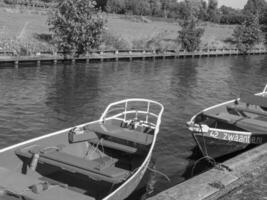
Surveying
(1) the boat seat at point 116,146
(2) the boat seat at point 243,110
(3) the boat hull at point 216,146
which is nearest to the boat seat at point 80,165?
(1) the boat seat at point 116,146

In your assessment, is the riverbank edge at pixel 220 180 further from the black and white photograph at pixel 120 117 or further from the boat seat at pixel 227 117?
the boat seat at pixel 227 117

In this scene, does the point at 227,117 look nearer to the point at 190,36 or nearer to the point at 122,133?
the point at 122,133

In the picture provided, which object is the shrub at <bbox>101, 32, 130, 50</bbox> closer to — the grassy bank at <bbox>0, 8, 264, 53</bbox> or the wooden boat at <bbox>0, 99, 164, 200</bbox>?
the grassy bank at <bbox>0, 8, 264, 53</bbox>

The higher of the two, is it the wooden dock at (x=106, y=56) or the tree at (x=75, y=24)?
the tree at (x=75, y=24)

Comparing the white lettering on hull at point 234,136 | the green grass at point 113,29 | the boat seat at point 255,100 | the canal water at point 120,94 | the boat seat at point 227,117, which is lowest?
the canal water at point 120,94

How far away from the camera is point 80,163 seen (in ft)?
31.2

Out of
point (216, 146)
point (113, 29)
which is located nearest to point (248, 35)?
point (113, 29)

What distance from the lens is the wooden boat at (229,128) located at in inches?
548

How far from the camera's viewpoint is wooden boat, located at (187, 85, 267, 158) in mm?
13914

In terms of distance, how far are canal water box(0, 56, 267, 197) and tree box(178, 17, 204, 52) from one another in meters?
12.3

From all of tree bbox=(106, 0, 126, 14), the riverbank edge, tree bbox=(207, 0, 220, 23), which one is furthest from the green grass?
the riverbank edge

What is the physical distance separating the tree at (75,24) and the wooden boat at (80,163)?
1093 inches

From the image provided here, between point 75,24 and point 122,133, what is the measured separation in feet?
97.2

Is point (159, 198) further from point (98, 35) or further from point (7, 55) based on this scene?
point (98, 35)
